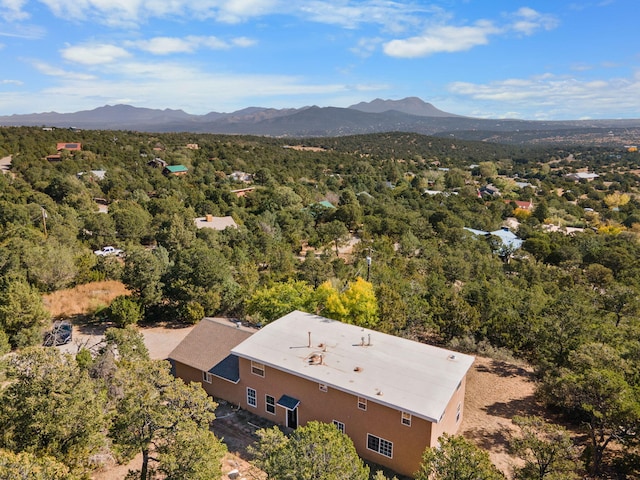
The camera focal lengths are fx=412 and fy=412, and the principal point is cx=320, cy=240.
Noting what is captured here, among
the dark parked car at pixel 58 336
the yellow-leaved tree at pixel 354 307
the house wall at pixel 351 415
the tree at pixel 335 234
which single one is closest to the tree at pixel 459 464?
the house wall at pixel 351 415

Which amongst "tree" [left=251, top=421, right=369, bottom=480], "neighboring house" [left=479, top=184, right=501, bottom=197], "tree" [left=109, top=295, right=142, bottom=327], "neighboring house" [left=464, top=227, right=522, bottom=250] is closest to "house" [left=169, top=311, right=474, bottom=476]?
"tree" [left=251, top=421, right=369, bottom=480]

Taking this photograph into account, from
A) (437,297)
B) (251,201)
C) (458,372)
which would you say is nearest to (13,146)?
(251,201)

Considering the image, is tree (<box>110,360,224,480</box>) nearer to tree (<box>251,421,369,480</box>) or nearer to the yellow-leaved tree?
tree (<box>251,421,369,480</box>)

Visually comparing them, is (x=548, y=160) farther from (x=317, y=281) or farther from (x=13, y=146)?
(x=13, y=146)

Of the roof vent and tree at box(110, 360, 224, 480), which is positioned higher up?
tree at box(110, 360, 224, 480)

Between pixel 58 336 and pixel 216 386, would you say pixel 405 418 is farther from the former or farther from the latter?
pixel 58 336

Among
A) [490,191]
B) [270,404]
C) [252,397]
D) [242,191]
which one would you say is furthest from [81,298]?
[490,191]
